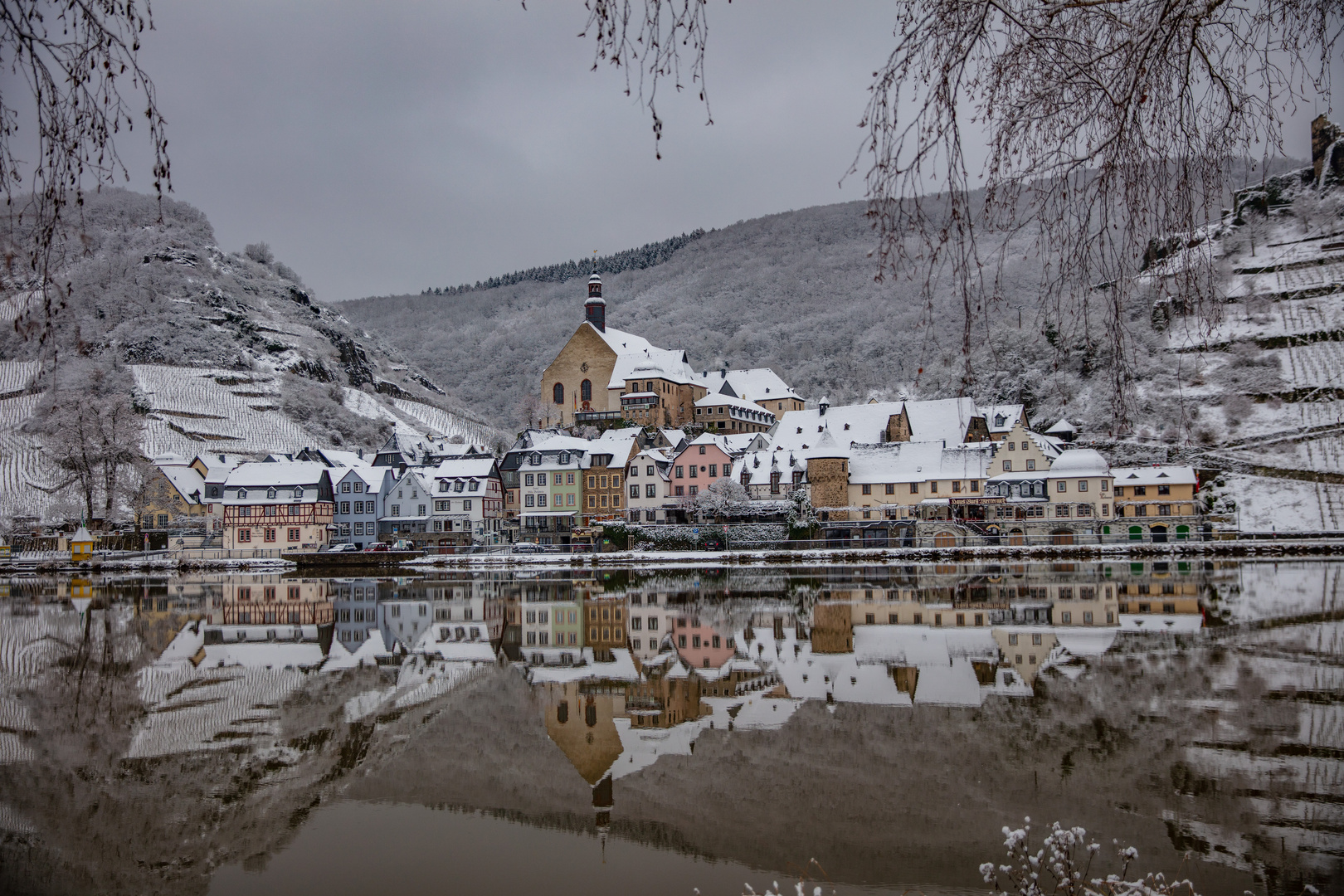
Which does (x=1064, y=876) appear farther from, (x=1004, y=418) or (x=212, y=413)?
(x=212, y=413)

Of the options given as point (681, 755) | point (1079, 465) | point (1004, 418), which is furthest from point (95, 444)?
point (681, 755)

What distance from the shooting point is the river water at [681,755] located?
7633 mm

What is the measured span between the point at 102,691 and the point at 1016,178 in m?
16.7

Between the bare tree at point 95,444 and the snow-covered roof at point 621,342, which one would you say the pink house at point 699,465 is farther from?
the bare tree at point 95,444

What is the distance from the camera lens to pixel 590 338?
3472 inches

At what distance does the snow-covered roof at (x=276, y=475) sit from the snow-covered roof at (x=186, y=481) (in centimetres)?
646

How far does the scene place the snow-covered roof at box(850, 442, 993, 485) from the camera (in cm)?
5509

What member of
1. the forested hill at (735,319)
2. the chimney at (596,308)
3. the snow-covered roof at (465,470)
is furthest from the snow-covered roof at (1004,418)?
the chimney at (596,308)

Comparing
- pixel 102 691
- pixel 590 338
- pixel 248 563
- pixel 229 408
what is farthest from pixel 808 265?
pixel 102 691

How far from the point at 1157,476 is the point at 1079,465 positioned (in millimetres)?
4671

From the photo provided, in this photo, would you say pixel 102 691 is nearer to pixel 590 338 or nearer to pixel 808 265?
pixel 590 338

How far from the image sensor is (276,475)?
64.9 m

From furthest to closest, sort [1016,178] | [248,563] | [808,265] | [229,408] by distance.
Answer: [808,265] → [229,408] → [248,563] → [1016,178]

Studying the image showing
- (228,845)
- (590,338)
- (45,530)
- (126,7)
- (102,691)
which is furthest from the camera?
(590,338)
